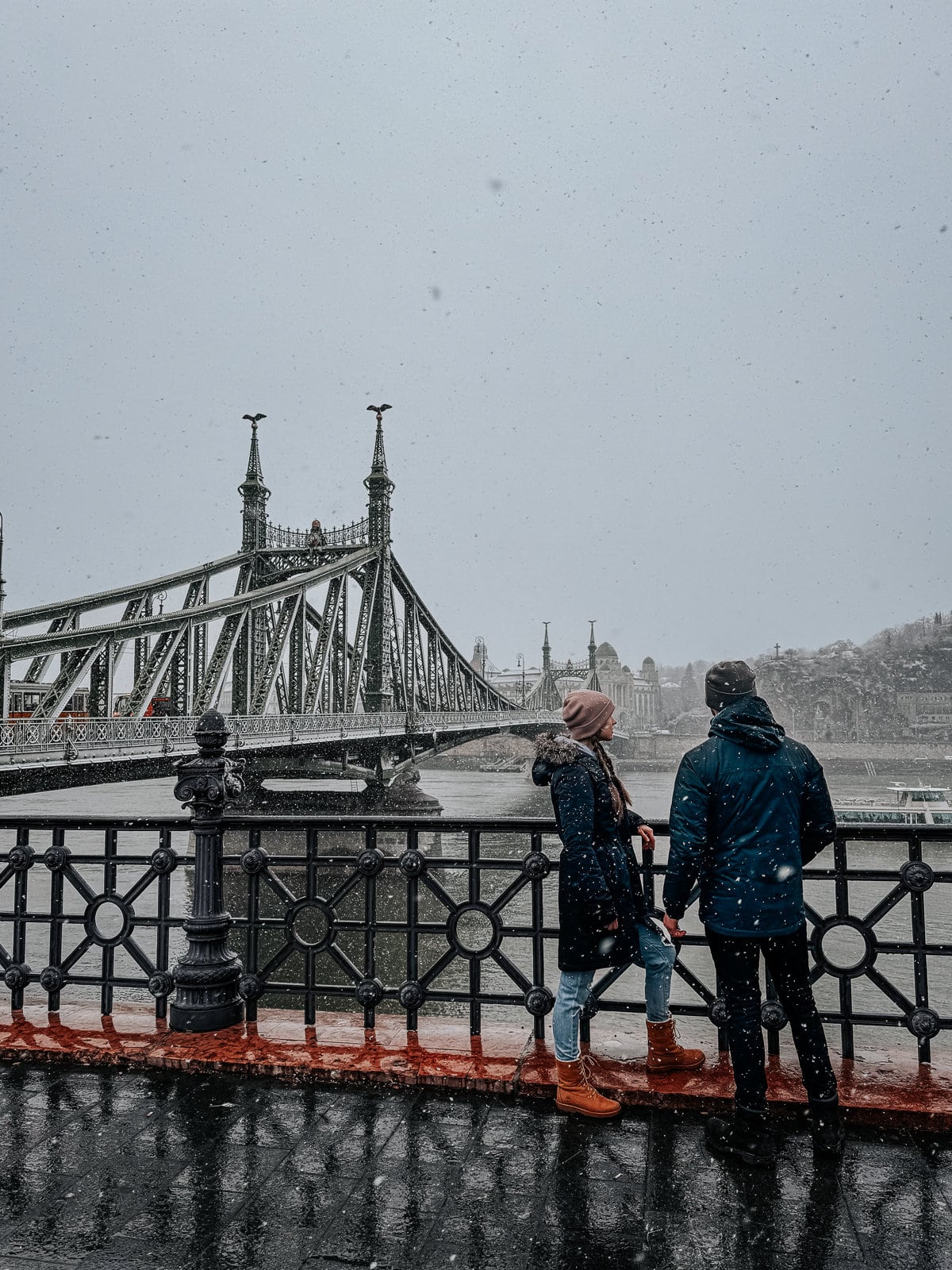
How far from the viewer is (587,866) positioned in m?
2.72

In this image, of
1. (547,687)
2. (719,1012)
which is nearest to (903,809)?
(719,1012)

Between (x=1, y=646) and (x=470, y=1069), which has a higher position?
(x=1, y=646)

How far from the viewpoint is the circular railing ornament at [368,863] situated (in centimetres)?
332

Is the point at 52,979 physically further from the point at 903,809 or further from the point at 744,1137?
the point at 903,809

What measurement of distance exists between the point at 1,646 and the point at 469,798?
26237 mm

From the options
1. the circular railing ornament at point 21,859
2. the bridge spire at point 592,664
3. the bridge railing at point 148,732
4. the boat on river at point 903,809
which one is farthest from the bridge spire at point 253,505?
the bridge spire at point 592,664

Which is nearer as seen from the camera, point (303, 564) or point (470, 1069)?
point (470, 1069)

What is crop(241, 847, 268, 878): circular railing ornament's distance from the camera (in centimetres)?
345

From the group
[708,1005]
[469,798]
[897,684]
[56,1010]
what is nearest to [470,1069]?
[708,1005]

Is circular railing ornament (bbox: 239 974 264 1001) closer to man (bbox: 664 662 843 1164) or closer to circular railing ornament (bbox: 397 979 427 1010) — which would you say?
circular railing ornament (bbox: 397 979 427 1010)

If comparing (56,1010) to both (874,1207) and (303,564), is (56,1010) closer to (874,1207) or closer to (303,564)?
(874,1207)

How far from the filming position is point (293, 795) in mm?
26688

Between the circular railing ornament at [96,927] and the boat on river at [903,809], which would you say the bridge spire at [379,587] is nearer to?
the boat on river at [903,809]

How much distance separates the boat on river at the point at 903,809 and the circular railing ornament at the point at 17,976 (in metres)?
21.1
